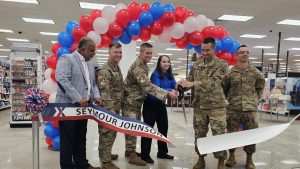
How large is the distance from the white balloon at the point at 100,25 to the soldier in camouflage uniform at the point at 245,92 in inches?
74.0

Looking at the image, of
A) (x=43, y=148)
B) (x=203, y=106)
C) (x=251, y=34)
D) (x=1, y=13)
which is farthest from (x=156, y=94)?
(x=251, y=34)

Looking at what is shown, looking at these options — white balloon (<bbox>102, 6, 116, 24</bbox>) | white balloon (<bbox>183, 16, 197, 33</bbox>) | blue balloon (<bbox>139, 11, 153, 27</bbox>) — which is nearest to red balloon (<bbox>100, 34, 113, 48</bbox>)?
white balloon (<bbox>102, 6, 116, 24</bbox>)

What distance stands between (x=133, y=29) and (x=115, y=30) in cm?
27

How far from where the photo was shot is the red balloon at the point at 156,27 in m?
3.77

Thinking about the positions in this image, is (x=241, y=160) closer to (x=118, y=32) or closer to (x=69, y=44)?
(x=118, y=32)

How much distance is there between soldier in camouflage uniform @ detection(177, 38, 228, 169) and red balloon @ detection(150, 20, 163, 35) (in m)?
1.11

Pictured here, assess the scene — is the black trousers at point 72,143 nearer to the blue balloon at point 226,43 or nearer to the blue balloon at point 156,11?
the blue balloon at point 156,11

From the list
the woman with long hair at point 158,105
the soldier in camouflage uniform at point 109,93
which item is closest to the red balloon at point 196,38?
the woman with long hair at point 158,105

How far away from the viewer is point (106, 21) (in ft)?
12.3

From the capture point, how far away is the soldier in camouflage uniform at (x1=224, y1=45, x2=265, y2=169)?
3133 millimetres

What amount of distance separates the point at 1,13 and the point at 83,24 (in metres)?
6.21

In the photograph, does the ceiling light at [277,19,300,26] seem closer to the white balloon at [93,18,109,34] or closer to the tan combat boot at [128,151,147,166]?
the white balloon at [93,18,109,34]

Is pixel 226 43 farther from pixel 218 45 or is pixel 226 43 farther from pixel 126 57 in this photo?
pixel 126 57

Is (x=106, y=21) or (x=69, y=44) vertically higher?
(x=106, y=21)
